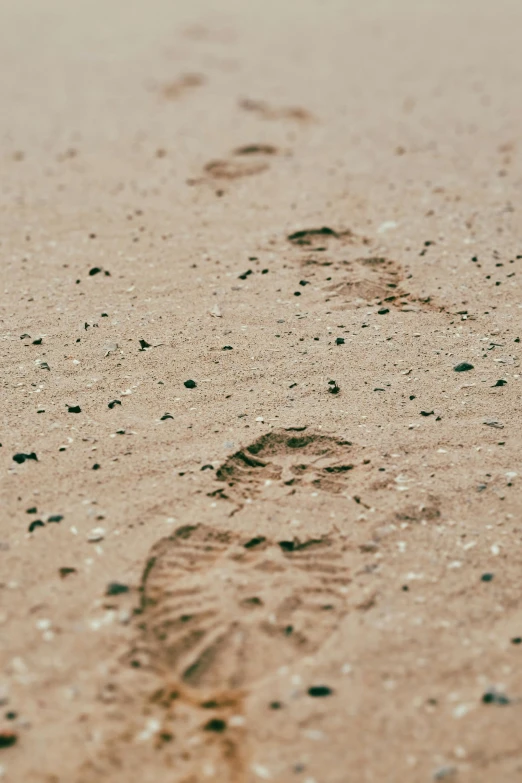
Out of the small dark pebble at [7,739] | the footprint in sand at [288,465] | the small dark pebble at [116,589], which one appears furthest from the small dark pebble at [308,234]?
the small dark pebble at [7,739]

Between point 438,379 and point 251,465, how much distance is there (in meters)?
1.02

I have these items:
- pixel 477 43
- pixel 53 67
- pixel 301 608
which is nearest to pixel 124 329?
pixel 301 608

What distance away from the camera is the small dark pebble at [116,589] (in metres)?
2.81

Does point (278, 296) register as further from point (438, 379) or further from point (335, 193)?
point (335, 193)

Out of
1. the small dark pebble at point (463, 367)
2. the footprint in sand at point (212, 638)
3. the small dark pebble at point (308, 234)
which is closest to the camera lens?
the footprint in sand at point (212, 638)

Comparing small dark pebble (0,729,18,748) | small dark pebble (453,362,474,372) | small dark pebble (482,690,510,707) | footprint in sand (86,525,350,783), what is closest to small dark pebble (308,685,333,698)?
footprint in sand (86,525,350,783)

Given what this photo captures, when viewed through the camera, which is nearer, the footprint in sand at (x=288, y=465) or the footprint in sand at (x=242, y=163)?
the footprint in sand at (x=288, y=465)

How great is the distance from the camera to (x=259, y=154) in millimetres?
6832

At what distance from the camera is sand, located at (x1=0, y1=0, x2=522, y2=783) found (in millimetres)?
2443

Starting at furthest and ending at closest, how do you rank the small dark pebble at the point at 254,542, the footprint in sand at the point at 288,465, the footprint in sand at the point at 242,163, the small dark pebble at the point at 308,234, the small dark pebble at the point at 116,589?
the footprint in sand at the point at 242,163 → the small dark pebble at the point at 308,234 → the footprint in sand at the point at 288,465 → the small dark pebble at the point at 254,542 → the small dark pebble at the point at 116,589

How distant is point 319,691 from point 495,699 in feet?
1.56

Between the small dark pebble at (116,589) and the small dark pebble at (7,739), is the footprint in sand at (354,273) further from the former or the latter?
the small dark pebble at (7,739)

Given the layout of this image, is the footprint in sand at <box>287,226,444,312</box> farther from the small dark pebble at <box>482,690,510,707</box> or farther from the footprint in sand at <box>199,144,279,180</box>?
the small dark pebble at <box>482,690,510,707</box>

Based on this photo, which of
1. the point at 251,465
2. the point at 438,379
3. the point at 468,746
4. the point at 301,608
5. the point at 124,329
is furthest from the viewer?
the point at 124,329
